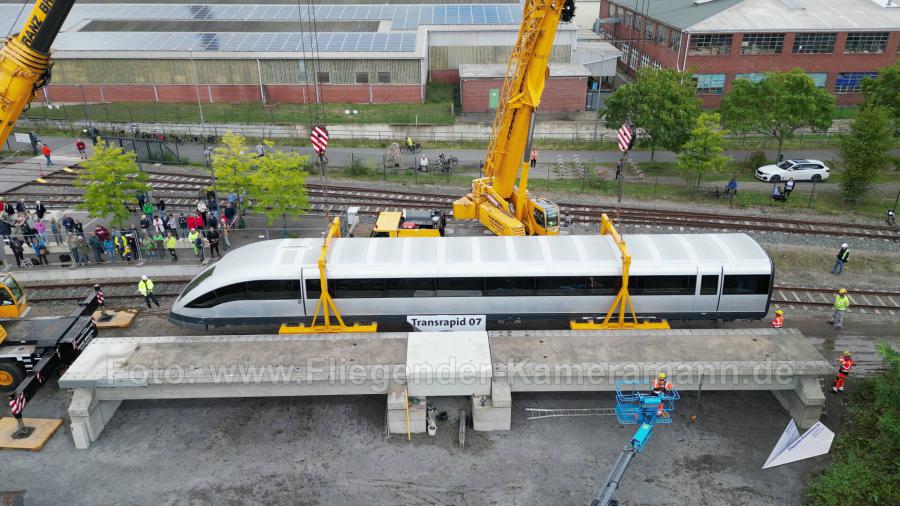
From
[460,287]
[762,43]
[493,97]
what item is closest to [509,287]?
[460,287]

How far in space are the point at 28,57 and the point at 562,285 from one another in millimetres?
17338

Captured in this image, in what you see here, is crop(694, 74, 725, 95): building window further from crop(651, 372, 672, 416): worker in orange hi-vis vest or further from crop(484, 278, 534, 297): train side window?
crop(651, 372, 672, 416): worker in orange hi-vis vest

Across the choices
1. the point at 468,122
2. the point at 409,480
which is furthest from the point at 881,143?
the point at 409,480

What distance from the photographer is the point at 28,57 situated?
17.8 metres

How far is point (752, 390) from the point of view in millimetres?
18172

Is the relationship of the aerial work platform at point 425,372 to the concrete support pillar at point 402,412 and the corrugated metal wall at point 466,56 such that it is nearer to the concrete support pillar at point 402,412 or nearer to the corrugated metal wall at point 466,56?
the concrete support pillar at point 402,412

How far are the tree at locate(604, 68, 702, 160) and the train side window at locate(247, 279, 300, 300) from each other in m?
26.7

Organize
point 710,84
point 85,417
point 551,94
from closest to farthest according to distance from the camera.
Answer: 1. point 85,417
2. point 551,94
3. point 710,84

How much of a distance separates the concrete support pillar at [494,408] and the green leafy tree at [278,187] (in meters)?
14.8

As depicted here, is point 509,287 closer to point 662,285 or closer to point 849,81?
point 662,285

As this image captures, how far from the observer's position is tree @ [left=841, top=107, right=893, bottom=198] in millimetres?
32031

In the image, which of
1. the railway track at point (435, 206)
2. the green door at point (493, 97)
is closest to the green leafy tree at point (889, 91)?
the railway track at point (435, 206)

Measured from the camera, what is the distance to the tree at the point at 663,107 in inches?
1464

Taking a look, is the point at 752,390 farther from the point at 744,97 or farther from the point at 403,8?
the point at 403,8
